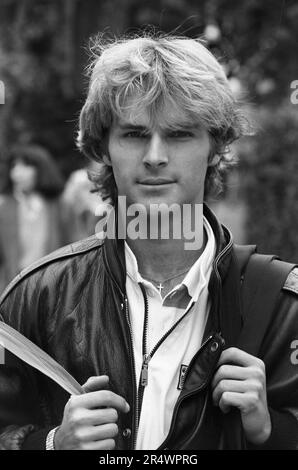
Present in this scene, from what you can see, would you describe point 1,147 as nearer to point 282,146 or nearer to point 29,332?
point 282,146

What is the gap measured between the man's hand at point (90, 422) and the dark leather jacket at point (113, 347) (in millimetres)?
128

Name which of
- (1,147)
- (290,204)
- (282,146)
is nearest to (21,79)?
(1,147)

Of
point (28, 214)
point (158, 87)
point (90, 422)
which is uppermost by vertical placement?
point (158, 87)

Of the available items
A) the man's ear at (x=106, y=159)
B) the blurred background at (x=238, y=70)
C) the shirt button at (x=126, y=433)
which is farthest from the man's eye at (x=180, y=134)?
the blurred background at (x=238, y=70)

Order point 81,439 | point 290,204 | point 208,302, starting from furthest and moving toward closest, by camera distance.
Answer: point 290,204 → point 208,302 → point 81,439

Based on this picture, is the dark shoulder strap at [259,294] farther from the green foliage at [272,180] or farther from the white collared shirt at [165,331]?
the green foliage at [272,180]

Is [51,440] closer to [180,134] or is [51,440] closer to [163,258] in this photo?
[163,258]

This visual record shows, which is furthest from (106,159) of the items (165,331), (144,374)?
(144,374)

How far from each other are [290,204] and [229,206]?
179 inches

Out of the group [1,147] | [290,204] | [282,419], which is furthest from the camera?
[1,147]

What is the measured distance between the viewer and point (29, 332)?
8.31 ft

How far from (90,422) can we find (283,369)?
575 mm

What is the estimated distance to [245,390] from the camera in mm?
2217

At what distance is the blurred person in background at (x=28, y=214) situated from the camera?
7340mm
